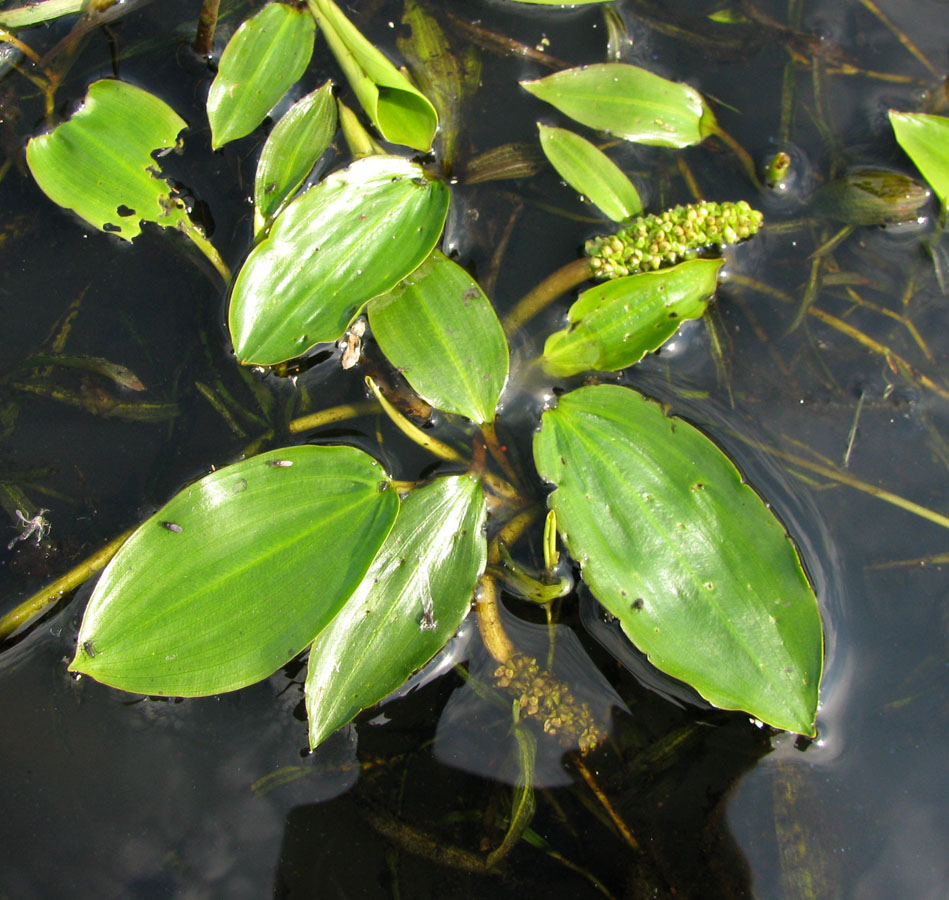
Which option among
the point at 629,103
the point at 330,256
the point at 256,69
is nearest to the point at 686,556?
the point at 330,256

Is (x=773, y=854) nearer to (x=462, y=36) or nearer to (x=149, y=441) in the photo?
(x=149, y=441)

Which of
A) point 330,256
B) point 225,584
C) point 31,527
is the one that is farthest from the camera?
point 31,527

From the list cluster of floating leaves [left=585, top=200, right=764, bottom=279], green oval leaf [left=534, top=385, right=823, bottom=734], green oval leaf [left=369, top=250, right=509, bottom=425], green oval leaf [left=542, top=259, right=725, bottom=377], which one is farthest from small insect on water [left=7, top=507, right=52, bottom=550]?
cluster of floating leaves [left=585, top=200, right=764, bottom=279]

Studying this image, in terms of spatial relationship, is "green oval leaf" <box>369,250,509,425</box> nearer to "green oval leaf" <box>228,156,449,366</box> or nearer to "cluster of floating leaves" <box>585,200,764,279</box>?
"green oval leaf" <box>228,156,449,366</box>

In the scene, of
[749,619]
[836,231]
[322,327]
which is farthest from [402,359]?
[836,231]

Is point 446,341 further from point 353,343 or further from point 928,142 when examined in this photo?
point 928,142

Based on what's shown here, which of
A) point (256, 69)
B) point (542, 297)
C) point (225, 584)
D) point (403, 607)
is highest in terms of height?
point (256, 69)

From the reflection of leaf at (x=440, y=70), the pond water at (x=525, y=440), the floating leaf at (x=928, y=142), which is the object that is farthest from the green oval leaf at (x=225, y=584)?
the floating leaf at (x=928, y=142)
